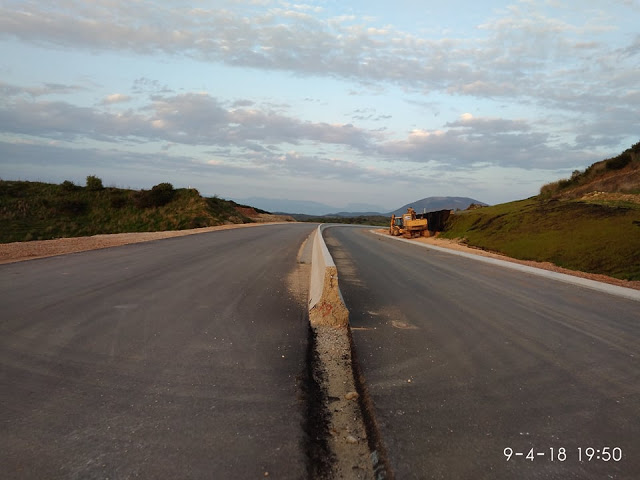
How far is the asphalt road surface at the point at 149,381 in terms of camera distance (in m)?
2.67

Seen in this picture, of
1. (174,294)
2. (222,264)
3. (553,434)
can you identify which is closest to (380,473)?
(553,434)

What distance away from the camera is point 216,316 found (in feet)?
20.5

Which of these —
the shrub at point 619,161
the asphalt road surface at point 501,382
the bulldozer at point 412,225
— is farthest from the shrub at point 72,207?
the shrub at point 619,161

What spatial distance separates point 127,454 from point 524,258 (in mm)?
18513

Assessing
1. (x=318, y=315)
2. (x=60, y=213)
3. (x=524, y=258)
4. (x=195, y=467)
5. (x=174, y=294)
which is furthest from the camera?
(x=60, y=213)

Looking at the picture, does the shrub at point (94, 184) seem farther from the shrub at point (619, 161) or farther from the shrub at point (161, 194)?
the shrub at point (619, 161)

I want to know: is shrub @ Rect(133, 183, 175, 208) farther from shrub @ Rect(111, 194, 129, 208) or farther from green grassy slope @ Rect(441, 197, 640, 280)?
green grassy slope @ Rect(441, 197, 640, 280)

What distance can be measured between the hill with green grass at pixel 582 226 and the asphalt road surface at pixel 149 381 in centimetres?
1236

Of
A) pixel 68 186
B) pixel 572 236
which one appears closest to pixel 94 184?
pixel 68 186

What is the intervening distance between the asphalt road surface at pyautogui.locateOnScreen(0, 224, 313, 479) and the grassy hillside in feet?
113

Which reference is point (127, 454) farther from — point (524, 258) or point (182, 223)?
point (182, 223)

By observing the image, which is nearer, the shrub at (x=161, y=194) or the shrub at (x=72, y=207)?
the shrub at (x=72, y=207)

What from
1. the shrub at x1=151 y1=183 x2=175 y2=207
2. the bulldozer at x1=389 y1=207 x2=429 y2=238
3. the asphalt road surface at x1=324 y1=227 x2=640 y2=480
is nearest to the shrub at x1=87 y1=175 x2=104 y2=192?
the shrub at x1=151 y1=183 x2=175 y2=207
